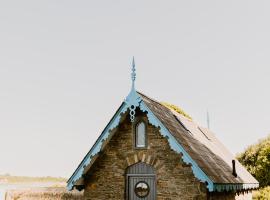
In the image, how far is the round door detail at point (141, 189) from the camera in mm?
15292

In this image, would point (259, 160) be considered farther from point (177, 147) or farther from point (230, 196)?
point (177, 147)

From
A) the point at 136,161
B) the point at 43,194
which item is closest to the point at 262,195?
the point at 136,161

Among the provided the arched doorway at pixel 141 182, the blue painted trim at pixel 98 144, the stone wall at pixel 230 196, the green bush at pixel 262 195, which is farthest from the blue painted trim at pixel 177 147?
the green bush at pixel 262 195

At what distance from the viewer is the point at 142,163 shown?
15500mm

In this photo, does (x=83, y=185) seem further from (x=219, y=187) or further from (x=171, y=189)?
(x=219, y=187)

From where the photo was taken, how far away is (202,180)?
43.5 ft

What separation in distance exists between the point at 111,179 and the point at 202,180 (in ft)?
13.6

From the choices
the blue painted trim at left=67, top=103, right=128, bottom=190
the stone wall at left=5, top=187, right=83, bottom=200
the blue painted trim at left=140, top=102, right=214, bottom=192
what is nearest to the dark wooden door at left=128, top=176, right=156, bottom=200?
the blue painted trim at left=67, top=103, right=128, bottom=190

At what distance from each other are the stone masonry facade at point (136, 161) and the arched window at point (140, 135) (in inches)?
8.1

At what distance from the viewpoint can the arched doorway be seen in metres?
15.2

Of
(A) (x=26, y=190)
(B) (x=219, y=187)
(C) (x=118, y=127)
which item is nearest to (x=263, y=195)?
(B) (x=219, y=187)

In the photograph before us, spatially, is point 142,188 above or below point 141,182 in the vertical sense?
below

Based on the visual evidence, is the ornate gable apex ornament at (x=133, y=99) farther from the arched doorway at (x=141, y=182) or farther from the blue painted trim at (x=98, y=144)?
the arched doorway at (x=141, y=182)

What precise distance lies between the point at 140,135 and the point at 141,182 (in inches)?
74.2
